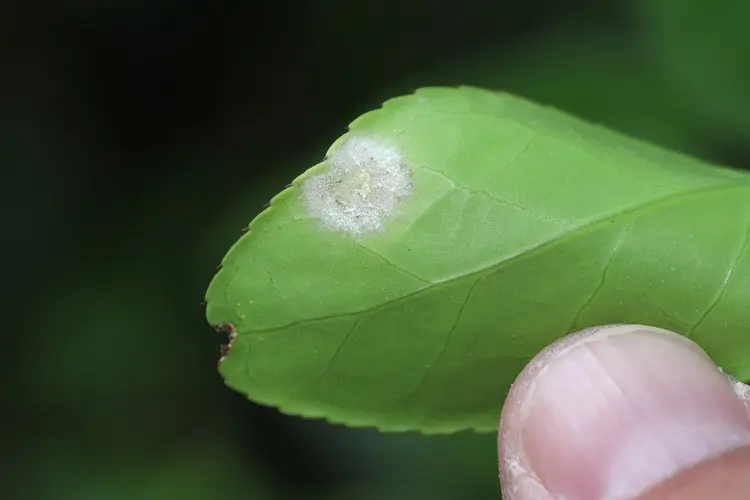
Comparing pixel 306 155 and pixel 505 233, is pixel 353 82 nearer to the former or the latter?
pixel 306 155

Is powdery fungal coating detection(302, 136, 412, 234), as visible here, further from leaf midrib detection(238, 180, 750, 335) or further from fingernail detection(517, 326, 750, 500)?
fingernail detection(517, 326, 750, 500)

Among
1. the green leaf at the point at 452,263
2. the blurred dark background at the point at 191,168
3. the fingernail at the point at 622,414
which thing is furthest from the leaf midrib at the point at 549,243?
the blurred dark background at the point at 191,168

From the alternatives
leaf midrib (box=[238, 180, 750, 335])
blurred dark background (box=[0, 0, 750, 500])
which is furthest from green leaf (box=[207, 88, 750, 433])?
blurred dark background (box=[0, 0, 750, 500])

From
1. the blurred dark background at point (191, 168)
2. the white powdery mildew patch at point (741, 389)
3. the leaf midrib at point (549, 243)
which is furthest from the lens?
the blurred dark background at point (191, 168)

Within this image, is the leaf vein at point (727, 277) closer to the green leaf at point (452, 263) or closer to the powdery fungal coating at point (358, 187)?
the green leaf at point (452, 263)

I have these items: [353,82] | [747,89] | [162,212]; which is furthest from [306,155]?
[747,89]

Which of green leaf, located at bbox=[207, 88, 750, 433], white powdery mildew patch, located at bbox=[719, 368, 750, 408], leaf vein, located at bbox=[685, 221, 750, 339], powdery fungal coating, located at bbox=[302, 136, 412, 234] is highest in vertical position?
powdery fungal coating, located at bbox=[302, 136, 412, 234]

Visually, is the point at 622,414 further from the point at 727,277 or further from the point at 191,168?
the point at 191,168
